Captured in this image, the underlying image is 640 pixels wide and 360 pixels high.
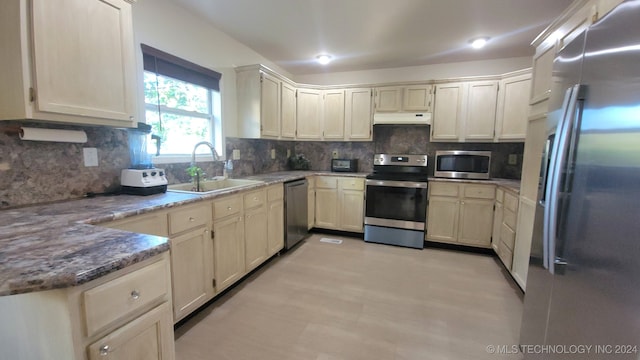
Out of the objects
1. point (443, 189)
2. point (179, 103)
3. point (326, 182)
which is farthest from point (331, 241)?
point (179, 103)

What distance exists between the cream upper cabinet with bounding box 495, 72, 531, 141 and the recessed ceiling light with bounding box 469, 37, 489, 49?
539mm

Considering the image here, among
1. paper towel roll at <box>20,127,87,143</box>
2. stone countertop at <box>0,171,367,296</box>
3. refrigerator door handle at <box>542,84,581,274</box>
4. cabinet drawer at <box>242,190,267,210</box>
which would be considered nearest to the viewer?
stone countertop at <box>0,171,367,296</box>

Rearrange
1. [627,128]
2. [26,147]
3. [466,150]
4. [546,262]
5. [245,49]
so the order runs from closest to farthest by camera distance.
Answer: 1. [627,128]
2. [546,262]
3. [26,147]
4. [245,49]
5. [466,150]

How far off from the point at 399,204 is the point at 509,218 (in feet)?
4.04

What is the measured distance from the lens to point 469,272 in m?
2.90

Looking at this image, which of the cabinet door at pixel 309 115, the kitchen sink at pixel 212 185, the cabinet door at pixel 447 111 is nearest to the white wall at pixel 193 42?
the kitchen sink at pixel 212 185

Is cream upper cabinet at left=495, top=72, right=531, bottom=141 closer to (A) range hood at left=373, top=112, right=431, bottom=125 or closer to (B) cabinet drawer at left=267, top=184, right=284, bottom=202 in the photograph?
(A) range hood at left=373, top=112, right=431, bottom=125

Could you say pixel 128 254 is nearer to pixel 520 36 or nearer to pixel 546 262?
pixel 546 262

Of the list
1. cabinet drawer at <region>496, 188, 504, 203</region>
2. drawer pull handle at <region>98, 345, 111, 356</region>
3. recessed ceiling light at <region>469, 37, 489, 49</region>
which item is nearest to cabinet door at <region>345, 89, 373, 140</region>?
recessed ceiling light at <region>469, 37, 489, 49</region>

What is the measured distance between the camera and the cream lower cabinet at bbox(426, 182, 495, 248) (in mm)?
3342

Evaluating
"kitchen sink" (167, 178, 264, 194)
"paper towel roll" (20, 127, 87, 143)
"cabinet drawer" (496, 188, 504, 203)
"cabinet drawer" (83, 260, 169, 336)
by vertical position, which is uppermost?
"paper towel roll" (20, 127, 87, 143)

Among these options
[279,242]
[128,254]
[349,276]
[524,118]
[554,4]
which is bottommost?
[349,276]

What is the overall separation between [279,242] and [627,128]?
2.91 metres

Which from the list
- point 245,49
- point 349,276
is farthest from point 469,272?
point 245,49
